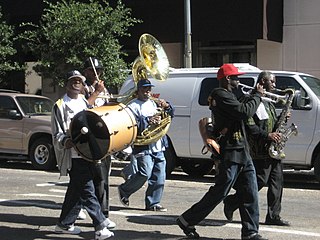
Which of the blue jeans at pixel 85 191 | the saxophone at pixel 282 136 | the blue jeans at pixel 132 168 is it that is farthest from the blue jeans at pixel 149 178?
the saxophone at pixel 282 136


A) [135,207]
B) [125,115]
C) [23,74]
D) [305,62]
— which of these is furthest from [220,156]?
[23,74]

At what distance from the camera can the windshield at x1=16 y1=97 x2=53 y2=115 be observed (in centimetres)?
1448

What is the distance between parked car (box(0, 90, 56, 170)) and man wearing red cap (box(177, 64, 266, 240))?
7.73m

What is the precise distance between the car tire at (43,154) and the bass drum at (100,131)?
7.44 metres

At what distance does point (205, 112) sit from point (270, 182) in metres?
4.42

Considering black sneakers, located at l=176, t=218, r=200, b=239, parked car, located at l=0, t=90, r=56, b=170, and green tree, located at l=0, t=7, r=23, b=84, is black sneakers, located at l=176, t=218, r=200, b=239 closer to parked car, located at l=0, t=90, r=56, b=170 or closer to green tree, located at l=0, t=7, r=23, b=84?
parked car, located at l=0, t=90, r=56, b=170

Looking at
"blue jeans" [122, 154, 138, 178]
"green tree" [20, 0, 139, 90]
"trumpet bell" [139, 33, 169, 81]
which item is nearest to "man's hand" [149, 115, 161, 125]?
"trumpet bell" [139, 33, 169, 81]

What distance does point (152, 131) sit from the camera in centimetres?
848

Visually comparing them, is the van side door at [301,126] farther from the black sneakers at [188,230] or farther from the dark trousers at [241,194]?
the black sneakers at [188,230]

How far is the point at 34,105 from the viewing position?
14.8 m

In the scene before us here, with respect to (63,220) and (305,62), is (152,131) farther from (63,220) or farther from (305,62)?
(305,62)

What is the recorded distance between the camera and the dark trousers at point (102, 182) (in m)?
7.07

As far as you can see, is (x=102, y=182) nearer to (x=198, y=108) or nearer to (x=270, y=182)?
(x=270, y=182)

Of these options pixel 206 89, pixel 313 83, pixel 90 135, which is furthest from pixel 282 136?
pixel 206 89
